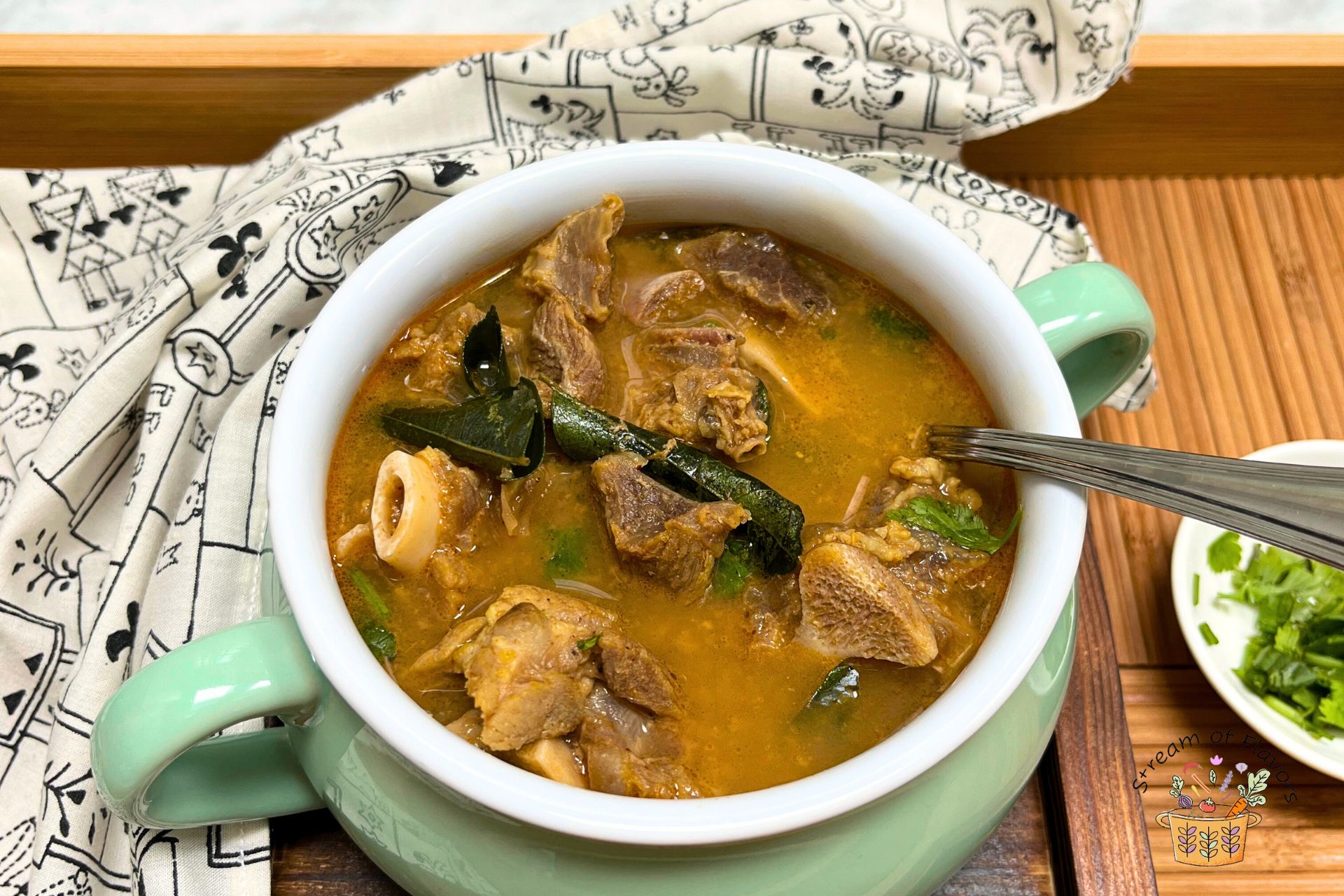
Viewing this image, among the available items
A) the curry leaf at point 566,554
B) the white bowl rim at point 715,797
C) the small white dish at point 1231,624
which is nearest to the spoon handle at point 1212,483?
the white bowl rim at point 715,797

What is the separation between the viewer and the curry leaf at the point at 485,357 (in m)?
1.55

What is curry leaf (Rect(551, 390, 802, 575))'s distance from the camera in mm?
1471

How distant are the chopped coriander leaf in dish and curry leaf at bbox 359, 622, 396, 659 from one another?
151cm

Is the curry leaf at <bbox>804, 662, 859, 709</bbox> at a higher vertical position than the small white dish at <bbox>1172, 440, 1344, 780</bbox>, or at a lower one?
higher

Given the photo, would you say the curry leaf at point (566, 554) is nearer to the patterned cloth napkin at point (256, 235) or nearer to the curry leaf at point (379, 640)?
the curry leaf at point (379, 640)

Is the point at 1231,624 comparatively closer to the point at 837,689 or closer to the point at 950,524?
the point at 950,524

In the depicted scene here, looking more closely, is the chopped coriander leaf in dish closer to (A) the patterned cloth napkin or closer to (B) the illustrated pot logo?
(B) the illustrated pot logo

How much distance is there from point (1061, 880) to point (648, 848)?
842 millimetres

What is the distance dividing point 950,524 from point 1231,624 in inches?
35.5

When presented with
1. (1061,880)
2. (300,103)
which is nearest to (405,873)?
(1061,880)

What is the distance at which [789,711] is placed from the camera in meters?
1.38

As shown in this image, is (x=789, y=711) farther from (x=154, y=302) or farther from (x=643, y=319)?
(x=154, y=302)
